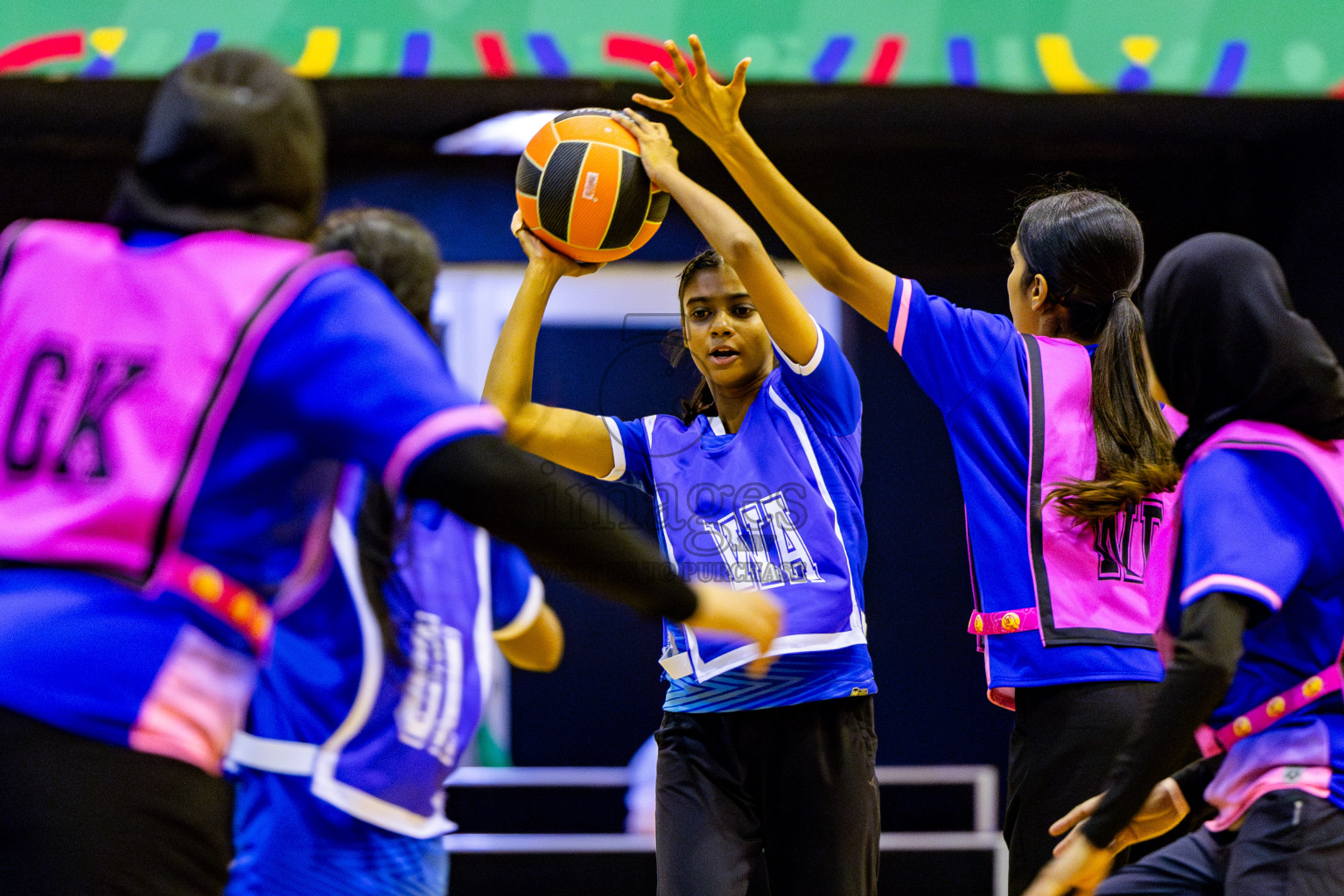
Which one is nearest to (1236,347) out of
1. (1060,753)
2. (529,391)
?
(1060,753)

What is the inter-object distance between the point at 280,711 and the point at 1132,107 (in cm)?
479

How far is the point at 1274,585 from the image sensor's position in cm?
220

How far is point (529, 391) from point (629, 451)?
332 millimetres

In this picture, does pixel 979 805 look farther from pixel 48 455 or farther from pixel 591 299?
pixel 48 455

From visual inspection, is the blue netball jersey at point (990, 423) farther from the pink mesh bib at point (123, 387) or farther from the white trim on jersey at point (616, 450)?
the pink mesh bib at point (123, 387)

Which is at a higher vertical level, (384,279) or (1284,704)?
(384,279)

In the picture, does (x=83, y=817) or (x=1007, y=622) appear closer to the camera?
(x=83, y=817)

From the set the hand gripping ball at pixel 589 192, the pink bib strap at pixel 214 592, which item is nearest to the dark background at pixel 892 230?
the hand gripping ball at pixel 589 192

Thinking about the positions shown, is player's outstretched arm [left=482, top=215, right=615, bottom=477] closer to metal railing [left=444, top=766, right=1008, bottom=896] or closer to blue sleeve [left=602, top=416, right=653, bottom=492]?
blue sleeve [left=602, top=416, right=653, bottom=492]

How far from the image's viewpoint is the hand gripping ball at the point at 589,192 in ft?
11.5

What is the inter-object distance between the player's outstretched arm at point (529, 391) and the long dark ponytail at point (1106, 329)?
3.90 ft

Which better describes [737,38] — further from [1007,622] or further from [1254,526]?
[1254,526]

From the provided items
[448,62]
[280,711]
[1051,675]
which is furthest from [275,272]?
[448,62]

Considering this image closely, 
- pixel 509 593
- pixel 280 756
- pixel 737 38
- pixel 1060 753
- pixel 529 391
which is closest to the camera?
pixel 280 756
